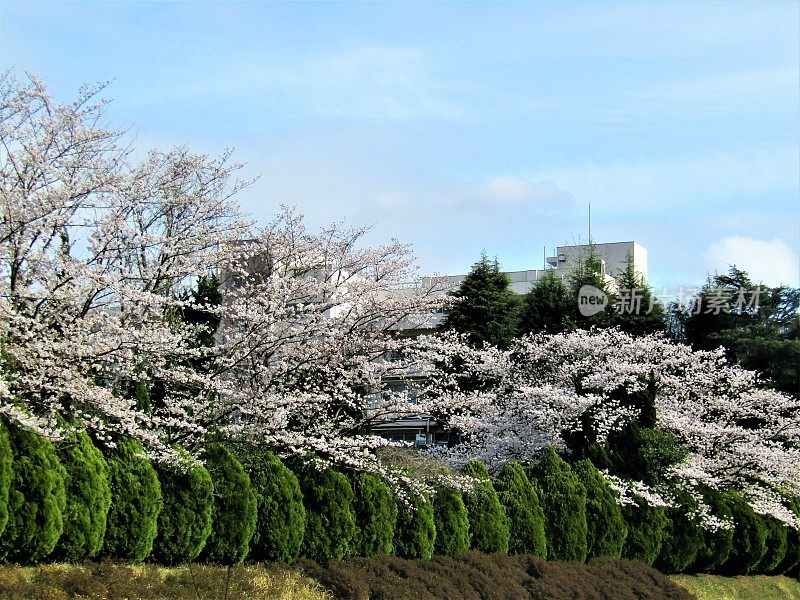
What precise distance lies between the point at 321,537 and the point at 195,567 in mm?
2119

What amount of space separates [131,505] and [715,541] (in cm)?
1250

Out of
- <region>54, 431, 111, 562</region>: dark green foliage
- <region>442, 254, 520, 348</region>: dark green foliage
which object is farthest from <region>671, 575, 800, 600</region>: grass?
<region>54, 431, 111, 562</region>: dark green foliage

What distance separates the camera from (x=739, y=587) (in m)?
19.1

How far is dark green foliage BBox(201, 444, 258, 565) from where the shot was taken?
452 inches

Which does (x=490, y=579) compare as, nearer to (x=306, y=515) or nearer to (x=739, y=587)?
(x=306, y=515)

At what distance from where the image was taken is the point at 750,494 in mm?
20266

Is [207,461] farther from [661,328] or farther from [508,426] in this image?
[661,328]

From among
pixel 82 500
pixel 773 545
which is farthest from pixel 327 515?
pixel 773 545

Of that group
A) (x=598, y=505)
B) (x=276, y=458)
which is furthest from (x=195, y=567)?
(x=598, y=505)

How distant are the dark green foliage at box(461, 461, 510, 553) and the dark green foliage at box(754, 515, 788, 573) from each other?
7890 millimetres

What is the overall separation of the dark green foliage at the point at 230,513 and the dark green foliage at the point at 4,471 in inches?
109

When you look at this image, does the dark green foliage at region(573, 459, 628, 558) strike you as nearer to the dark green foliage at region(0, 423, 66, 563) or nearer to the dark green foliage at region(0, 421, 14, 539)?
the dark green foliage at region(0, 423, 66, 563)

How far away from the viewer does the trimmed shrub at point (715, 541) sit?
18.7m

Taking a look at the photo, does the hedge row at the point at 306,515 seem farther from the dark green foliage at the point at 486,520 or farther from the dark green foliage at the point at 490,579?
the dark green foliage at the point at 490,579
